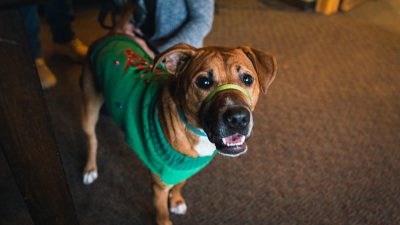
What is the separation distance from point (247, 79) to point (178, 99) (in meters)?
0.25

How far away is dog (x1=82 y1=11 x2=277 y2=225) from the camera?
46.4 inches

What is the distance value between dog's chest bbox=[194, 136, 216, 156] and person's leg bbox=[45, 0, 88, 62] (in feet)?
6.49

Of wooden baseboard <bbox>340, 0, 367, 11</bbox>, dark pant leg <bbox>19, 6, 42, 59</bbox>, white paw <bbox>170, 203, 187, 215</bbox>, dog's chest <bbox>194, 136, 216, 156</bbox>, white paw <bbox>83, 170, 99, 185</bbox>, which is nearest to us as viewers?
dog's chest <bbox>194, 136, 216, 156</bbox>

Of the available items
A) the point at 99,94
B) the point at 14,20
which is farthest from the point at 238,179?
the point at 14,20

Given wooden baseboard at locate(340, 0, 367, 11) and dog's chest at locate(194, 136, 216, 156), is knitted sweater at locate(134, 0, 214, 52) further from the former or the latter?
wooden baseboard at locate(340, 0, 367, 11)

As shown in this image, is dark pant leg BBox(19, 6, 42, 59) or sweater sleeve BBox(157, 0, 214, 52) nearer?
sweater sleeve BBox(157, 0, 214, 52)

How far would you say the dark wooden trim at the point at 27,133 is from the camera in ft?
2.37

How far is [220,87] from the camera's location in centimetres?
120

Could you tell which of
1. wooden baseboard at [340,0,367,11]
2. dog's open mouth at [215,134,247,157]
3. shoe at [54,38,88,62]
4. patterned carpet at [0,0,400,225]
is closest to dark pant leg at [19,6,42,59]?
patterned carpet at [0,0,400,225]

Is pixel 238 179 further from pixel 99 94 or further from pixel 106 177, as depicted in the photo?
pixel 99 94

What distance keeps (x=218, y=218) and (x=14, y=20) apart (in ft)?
4.24

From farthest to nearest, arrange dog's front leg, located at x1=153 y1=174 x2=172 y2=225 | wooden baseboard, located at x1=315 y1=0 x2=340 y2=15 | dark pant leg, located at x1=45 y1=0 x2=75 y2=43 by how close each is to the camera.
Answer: wooden baseboard, located at x1=315 y1=0 x2=340 y2=15 → dark pant leg, located at x1=45 y1=0 x2=75 y2=43 → dog's front leg, located at x1=153 y1=174 x2=172 y2=225

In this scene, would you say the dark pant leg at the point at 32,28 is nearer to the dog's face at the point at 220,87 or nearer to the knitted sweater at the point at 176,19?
the knitted sweater at the point at 176,19

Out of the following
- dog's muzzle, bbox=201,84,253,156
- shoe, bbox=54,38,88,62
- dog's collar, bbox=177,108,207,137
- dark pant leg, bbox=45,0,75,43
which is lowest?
shoe, bbox=54,38,88,62
